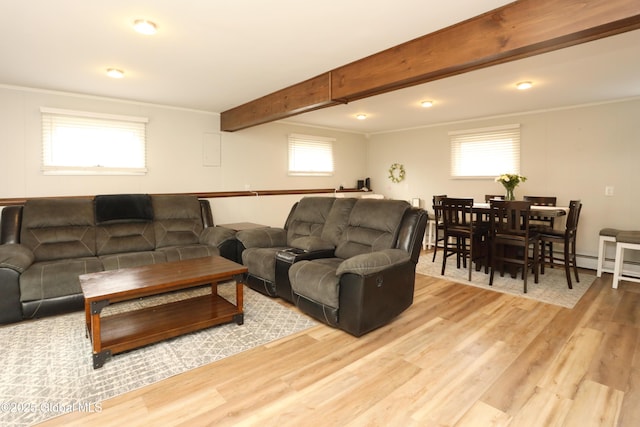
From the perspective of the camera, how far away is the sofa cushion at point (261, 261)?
3.36 m

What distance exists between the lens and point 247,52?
9.09 feet

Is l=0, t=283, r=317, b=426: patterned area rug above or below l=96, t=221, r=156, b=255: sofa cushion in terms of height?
below

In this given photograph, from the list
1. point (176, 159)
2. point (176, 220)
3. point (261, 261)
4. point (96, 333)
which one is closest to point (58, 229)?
point (176, 220)

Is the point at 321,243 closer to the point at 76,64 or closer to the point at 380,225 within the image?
the point at 380,225

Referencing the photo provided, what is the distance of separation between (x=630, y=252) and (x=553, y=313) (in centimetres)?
229

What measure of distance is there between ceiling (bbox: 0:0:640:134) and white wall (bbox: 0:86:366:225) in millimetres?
220

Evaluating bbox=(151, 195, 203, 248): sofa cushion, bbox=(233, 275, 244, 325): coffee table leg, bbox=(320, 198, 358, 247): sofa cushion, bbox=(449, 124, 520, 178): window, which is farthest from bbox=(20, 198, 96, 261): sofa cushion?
bbox=(449, 124, 520, 178): window

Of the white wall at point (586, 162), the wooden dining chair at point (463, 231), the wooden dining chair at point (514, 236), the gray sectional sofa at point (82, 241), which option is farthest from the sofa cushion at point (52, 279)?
the white wall at point (586, 162)

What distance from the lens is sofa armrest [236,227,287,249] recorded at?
12.6ft

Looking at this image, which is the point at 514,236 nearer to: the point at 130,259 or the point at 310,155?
the point at 310,155

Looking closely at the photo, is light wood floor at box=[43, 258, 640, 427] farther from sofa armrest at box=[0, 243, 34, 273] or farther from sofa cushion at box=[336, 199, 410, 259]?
sofa armrest at box=[0, 243, 34, 273]

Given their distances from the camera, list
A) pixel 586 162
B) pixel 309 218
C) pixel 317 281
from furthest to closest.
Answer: pixel 586 162 → pixel 309 218 → pixel 317 281

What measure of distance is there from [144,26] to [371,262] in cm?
229

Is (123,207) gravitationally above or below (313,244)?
above
